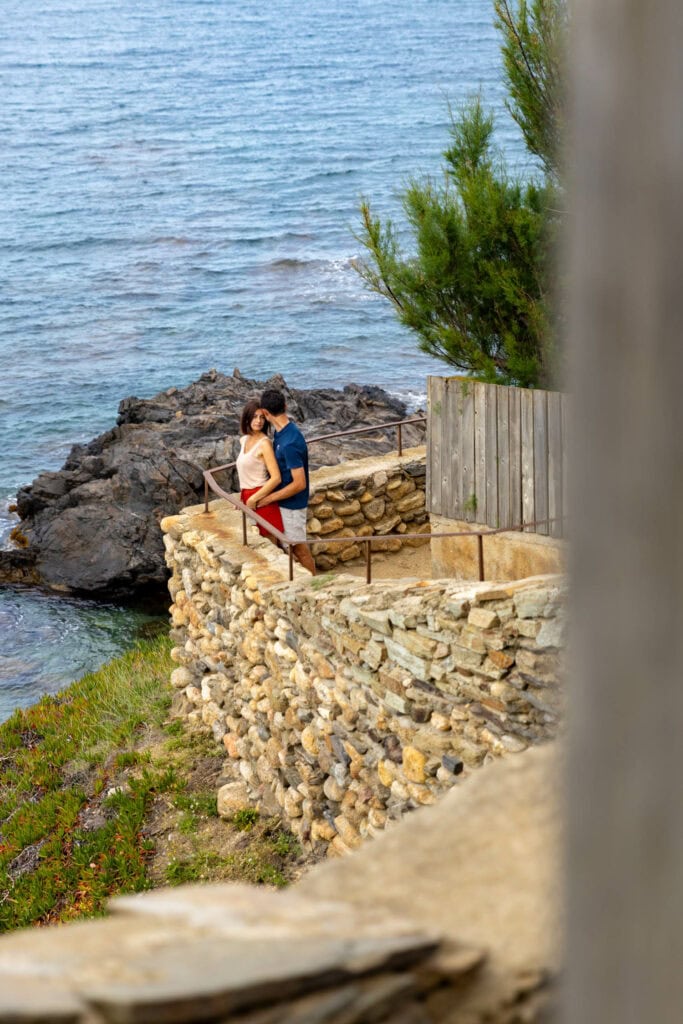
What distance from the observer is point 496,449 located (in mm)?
10250

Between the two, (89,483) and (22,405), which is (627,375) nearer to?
(89,483)

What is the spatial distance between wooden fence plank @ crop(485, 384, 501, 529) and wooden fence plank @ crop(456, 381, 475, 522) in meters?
0.21

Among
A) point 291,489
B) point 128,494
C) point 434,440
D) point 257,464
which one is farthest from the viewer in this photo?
point 128,494

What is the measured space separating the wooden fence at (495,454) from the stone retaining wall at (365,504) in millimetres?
1489

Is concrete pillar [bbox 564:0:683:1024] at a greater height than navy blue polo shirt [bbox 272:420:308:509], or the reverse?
concrete pillar [bbox 564:0:683:1024]

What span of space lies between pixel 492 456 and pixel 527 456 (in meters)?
0.46

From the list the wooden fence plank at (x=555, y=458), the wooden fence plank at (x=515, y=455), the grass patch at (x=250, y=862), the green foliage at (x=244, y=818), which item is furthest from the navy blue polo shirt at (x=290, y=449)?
the grass patch at (x=250, y=862)

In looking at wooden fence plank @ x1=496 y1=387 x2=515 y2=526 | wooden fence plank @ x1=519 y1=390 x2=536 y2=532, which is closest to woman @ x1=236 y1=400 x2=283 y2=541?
wooden fence plank @ x1=496 y1=387 x2=515 y2=526

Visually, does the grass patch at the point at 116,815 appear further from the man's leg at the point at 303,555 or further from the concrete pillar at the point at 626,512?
the concrete pillar at the point at 626,512

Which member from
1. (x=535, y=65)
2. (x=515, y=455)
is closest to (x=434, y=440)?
(x=515, y=455)

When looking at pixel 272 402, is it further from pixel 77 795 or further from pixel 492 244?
pixel 77 795

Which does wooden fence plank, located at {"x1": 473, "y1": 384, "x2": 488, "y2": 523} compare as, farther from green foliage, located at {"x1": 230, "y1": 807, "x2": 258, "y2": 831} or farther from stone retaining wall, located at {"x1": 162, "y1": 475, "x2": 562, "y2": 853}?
green foliage, located at {"x1": 230, "y1": 807, "x2": 258, "y2": 831}

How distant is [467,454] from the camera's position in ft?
34.9

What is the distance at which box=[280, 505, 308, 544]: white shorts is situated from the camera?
34.0 feet
